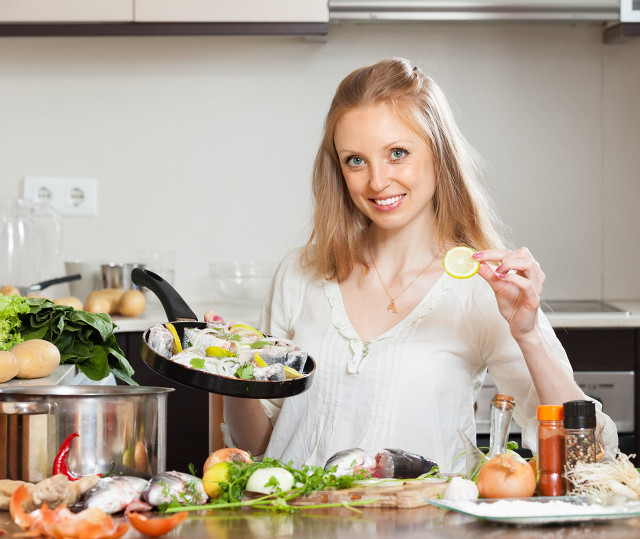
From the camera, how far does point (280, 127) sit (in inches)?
114

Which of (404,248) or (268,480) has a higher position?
(404,248)

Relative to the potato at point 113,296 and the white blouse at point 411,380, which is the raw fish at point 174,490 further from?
the potato at point 113,296

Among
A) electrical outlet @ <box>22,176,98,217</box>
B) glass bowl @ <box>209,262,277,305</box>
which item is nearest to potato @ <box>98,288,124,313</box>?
glass bowl @ <box>209,262,277,305</box>

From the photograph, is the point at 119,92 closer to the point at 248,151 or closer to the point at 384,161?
the point at 248,151

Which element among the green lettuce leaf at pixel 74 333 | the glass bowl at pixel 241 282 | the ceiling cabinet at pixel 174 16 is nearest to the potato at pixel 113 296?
the glass bowl at pixel 241 282

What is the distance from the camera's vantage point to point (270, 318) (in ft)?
5.94

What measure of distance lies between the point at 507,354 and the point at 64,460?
81 cm

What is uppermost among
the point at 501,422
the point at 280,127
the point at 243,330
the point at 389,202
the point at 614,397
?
the point at 280,127

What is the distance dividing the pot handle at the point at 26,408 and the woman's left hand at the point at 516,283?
0.64 meters

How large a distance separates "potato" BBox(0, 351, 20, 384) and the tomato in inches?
18.3

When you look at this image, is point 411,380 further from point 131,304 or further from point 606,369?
point 131,304

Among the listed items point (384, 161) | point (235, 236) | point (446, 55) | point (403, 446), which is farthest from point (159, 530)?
point (446, 55)

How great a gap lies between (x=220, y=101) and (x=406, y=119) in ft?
4.61

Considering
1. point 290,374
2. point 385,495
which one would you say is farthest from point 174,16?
point 385,495
